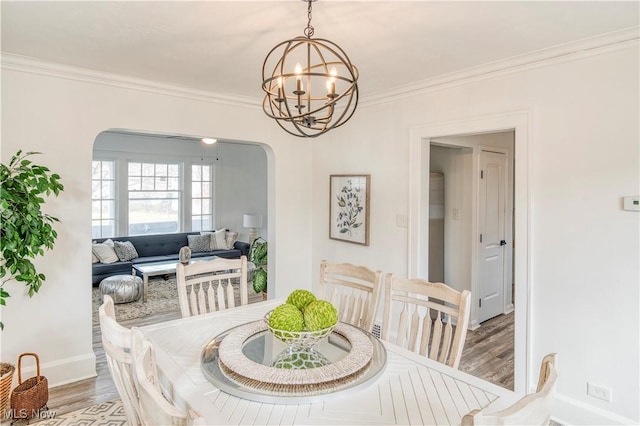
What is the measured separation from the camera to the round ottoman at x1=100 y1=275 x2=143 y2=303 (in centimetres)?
512

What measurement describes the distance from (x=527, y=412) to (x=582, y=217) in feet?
6.79

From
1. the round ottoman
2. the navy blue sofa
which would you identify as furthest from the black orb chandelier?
the navy blue sofa

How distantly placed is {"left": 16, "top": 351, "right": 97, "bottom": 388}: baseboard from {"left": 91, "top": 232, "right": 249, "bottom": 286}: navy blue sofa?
321 centimetres

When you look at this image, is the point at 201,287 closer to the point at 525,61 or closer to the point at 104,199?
the point at 525,61

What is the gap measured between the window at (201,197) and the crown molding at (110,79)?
432cm

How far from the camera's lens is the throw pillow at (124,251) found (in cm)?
631

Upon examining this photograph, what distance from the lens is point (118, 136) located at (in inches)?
270

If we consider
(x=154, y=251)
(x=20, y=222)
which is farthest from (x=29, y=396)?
(x=154, y=251)

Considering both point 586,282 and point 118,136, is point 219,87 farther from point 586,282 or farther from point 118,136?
point 118,136

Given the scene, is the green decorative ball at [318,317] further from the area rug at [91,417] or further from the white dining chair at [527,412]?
the area rug at [91,417]

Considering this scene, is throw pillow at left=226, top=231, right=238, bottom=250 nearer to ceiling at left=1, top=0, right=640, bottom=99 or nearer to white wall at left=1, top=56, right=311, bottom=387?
white wall at left=1, top=56, right=311, bottom=387

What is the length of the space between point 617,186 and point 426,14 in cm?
150

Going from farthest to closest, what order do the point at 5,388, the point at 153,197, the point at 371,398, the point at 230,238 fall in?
the point at 230,238 < the point at 153,197 < the point at 5,388 < the point at 371,398

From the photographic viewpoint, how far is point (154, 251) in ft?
22.5
